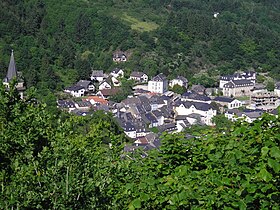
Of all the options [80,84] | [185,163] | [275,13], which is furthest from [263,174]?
[275,13]

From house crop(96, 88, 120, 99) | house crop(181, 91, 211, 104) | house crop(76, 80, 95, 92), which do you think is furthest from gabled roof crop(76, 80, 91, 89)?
house crop(181, 91, 211, 104)

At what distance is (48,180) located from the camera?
12.9ft

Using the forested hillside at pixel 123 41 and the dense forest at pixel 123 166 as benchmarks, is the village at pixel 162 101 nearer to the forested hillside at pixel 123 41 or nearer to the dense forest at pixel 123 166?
the forested hillside at pixel 123 41

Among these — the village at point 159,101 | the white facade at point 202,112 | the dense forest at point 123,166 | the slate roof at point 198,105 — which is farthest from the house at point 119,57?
the dense forest at point 123,166

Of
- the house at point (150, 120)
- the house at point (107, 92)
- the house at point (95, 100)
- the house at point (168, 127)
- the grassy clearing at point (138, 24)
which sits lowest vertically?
the house at point (168, 127)

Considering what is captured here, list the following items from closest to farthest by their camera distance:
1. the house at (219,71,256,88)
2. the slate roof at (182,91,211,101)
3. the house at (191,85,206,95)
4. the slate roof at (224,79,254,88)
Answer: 1. the slate roof at (182,91,211,101)
2. the house at (191,85,206,95)
3. the slate roof at (224,79,254,88)
4. the house at (219,71,256,88)

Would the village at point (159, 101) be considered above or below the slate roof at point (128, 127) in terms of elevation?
above

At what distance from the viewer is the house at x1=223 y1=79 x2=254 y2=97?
108 feet

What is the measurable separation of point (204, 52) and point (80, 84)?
42.7 ft

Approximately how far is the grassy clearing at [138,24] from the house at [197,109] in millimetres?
14405

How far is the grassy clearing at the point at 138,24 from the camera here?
4150 centimetres

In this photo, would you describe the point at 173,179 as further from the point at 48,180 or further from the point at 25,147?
the point at 25,147

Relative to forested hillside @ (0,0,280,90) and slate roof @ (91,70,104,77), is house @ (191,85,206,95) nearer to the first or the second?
forested hillside @ (0,0,280,90)

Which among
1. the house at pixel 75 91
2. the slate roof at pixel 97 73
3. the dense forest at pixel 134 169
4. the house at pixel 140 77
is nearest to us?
the dense forest at pixel 134 169
